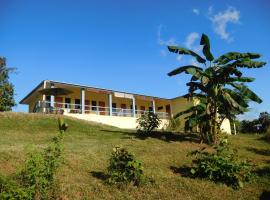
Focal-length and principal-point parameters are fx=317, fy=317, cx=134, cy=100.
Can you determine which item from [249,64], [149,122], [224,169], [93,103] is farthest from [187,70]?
[93,103]

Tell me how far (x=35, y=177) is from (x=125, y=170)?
258cm

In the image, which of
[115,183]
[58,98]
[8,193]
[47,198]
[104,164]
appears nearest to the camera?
[8,193]

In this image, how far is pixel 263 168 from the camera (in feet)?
36.6

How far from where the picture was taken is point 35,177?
590 cm

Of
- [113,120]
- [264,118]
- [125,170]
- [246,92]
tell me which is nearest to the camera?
[125,170]

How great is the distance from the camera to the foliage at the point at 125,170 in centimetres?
782

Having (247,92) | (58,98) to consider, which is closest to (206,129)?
(247,92)

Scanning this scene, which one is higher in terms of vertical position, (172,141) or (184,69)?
(184,69)

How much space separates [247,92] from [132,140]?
263 inches

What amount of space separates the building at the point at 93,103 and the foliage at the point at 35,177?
55.9ft

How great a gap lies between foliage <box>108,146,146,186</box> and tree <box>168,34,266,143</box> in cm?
916

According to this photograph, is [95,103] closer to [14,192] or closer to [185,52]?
[185,52]

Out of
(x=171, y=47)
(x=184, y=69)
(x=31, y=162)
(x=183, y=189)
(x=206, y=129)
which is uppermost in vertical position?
(x=171, y=47)

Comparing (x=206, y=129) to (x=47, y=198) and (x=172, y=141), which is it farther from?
(x=47, y=198)
